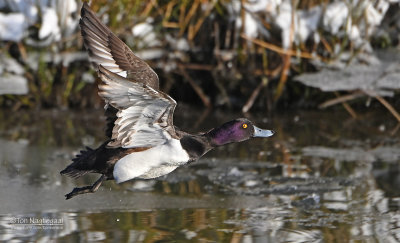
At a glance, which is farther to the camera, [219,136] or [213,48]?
[213,48]

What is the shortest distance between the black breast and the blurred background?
1005 millimetres

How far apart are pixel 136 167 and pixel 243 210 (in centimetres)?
92

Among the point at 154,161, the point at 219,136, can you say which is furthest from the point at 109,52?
the point at 219,136

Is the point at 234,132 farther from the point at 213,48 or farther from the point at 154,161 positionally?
the point at 213,48

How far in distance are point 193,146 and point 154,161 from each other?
0.27 metres

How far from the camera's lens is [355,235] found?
4633 millimetres

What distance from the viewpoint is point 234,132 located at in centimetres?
507

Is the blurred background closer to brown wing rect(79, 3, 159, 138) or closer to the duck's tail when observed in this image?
the duck's tail

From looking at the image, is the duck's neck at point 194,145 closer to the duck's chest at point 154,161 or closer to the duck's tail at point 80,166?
the duck's chest at point 154,161

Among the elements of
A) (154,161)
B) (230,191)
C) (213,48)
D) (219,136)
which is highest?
(213,48)

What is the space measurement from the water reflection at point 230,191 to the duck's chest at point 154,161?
1.11 ft

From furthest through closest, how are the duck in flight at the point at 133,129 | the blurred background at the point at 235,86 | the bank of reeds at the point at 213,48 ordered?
the bank of reeds at the point at 213,48 < the blurred background at the point at 235,86 < the duck in flight at the point at 133,129

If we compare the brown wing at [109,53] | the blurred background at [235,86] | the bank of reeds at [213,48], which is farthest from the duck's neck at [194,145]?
the bank of reeds at [213,48]

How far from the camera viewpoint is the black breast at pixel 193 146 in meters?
4.79
